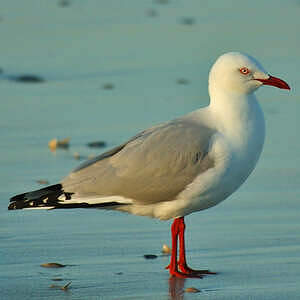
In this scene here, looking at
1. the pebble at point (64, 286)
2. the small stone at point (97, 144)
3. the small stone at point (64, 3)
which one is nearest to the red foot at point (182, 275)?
the pebble at point (64, 286)

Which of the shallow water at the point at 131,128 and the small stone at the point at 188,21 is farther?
the small stone at the point at 188,21

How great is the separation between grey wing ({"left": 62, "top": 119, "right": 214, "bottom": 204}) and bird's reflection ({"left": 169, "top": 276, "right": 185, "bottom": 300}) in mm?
621

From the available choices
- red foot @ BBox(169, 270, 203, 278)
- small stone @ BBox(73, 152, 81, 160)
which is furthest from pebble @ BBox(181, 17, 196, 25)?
red foot @ BBox(169, 270, 203, 278)

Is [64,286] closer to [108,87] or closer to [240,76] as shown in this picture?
[240,76]

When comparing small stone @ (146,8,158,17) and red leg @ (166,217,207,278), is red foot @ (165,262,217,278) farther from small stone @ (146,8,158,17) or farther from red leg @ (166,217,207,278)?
small stone @ (146,8,158,17)

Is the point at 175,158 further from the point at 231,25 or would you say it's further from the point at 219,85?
the point at 231,25

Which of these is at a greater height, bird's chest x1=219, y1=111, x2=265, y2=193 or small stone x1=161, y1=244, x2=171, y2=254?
bird's chest x1=219, y1=111, x2=265, y2=193

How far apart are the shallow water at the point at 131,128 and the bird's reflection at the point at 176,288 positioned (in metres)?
0.02

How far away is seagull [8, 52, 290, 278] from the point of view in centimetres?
736

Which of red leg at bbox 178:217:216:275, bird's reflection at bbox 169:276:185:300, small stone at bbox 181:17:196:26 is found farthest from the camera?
small stone at bbox 181:17:196:26

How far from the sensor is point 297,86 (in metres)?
12.5

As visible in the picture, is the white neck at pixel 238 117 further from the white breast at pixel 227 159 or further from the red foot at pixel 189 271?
the red foot at pixel 189 271

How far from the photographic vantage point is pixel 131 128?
36.5 feet

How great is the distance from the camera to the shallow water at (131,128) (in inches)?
279
